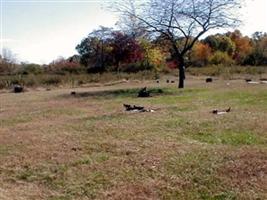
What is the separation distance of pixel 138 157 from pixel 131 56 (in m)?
47.1

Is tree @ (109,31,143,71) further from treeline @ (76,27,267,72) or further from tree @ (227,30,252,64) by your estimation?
tree @ (227,30,252,64)

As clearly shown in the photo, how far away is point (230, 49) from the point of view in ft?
209

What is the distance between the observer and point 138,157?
7.51 m

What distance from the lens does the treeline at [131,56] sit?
47.9 metres

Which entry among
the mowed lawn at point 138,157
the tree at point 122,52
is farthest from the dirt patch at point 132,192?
the tree at point 122,52

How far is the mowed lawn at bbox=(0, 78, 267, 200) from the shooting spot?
605cm

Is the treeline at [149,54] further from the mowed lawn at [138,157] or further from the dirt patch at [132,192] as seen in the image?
the dirt patch at [132,192]

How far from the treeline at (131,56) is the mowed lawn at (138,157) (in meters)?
31.8

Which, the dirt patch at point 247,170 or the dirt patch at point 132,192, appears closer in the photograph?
the dirt patch at point 132,192

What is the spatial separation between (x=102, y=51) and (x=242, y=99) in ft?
141

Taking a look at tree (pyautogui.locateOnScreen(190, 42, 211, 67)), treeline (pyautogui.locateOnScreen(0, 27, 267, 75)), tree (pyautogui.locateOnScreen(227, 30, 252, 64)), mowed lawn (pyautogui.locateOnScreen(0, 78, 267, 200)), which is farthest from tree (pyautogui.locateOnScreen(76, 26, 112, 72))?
mowed lawn (pyautogui.locateOnScreen(0, 78, 267, 200))

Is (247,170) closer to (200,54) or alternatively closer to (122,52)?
(122,52)

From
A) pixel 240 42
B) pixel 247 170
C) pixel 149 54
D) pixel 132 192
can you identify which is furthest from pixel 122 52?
pixel 132 192

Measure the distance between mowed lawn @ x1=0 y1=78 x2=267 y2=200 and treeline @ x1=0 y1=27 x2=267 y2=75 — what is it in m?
31.8
